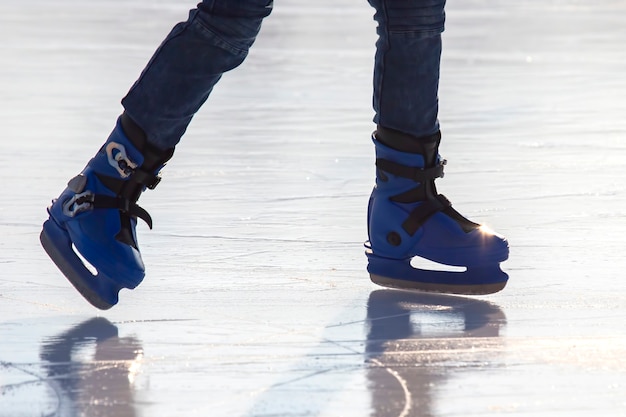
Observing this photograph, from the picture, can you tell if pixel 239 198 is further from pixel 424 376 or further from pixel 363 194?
pixel 424 376

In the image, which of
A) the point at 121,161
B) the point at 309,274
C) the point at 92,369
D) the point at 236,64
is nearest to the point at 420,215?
the point at 309,274

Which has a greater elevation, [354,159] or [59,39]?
[354,159]

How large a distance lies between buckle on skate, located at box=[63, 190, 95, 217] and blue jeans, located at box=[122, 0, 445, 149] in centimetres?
13

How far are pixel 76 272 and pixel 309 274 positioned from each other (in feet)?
1.38

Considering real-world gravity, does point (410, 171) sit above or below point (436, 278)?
above

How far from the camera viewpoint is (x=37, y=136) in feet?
12.7

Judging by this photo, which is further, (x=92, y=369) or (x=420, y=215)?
(x=420, y=215)

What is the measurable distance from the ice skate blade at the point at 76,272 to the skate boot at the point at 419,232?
0.47m

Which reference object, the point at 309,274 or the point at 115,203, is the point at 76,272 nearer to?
the point at 115,203

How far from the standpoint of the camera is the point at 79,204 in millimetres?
2125

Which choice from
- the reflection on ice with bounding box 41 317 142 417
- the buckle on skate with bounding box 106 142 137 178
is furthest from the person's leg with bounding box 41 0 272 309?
the reflection on ice with bounding box 41 317 142 417

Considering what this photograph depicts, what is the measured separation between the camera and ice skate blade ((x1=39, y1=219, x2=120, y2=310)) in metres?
2.04

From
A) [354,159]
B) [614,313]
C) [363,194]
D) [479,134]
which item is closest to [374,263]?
[614,313]

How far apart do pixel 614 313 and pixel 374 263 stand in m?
0.42
